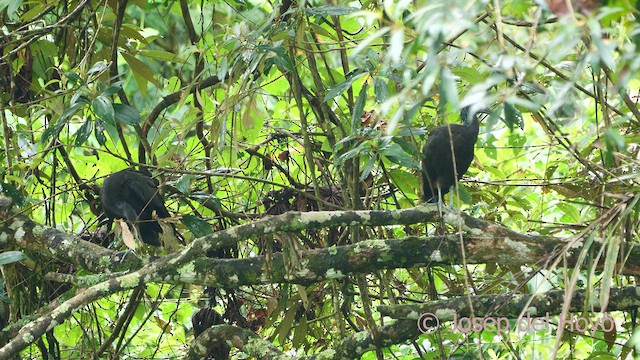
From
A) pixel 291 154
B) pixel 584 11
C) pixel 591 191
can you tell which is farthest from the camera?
pixel 291 154

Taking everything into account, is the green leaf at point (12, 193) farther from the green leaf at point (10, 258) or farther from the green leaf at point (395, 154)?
the green leaf at point (395, 154)

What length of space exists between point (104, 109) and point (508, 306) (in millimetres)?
1312

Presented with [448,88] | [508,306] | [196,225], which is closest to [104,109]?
[196,225]

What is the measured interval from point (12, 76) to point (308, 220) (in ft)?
5.03

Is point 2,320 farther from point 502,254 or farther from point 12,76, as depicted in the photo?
point 502,254

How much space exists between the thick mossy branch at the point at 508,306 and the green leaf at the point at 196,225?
2.75 ft

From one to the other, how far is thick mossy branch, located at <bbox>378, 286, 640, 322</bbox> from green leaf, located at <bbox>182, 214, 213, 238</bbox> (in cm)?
84

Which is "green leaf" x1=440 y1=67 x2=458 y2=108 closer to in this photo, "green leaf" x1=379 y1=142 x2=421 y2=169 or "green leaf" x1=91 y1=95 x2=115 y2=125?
"green leaf" x1=379 y1=142 x2=421 y2=169

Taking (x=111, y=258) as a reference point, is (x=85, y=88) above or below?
above

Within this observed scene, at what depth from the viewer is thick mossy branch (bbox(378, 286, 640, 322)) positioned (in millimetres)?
2248

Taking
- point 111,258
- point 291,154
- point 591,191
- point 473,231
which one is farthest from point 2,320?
point 591,191

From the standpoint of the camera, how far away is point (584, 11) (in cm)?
119

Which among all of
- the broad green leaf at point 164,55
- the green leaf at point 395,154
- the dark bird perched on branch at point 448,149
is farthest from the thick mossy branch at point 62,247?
the dark bird perched on branch at point 448,149

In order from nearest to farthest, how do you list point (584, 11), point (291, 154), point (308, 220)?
point (584, 11) → point (308, 220) → point (291, 154)
